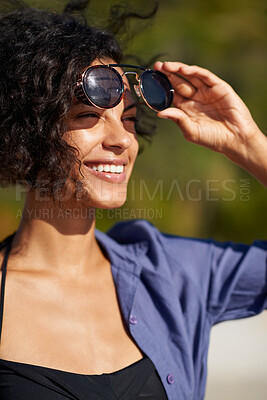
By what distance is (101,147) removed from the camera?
6.72ft

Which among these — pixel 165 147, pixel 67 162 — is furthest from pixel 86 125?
pixel 165 147

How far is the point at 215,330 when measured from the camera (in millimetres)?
2451

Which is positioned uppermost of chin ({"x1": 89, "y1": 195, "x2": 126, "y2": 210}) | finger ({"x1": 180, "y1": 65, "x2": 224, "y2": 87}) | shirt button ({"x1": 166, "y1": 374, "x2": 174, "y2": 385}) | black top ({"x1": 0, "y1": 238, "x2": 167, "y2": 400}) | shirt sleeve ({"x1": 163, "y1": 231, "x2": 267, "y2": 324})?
finger ({"x1": 180, "y1": 65, "x2": 224, "y2": 87})

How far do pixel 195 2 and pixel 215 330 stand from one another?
15.8 ft

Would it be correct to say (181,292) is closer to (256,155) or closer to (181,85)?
(256,155)

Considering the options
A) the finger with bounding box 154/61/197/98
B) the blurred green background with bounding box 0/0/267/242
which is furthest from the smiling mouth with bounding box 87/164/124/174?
the blurred green background with bounding box 0/0/267/242

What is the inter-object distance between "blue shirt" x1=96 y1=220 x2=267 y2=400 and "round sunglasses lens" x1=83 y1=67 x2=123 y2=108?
29.4 inches

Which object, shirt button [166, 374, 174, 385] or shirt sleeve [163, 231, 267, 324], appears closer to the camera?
shirt button [166, 374, 174, 385]

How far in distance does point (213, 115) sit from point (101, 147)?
65 centimetres

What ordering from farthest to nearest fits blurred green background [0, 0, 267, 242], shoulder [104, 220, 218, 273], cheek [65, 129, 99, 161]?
1. blurred green background [0, 0, 267, 242]
2. shoulder [104, 220, 218, 273]
3. cheek [65, 129, 99, 161]

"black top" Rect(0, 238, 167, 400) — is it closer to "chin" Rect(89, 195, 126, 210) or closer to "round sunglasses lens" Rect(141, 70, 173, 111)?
"chin" Rect(89, 195, 126, 210)

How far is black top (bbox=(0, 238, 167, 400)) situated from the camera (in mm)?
1817

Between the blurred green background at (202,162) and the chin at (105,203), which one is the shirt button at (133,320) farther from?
the blurred green background at (202,162)

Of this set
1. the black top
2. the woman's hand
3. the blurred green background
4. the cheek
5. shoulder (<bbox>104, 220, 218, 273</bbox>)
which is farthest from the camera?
the blurred green background
